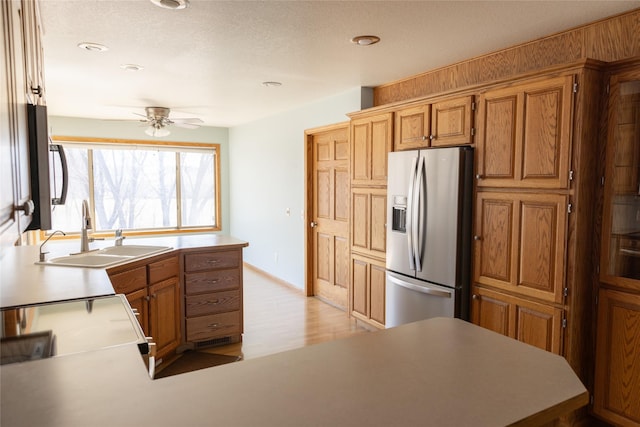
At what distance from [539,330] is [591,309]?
31 cm

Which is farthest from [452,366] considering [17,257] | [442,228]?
[17,257]

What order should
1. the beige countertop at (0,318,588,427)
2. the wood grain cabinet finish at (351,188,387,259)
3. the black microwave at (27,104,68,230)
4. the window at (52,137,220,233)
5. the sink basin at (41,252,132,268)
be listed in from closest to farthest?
1. the beige countertop at (0,318,588,427)
2. the black microwave at (27,104,68,230)
3. the sink basin at (41,252,132,268)
4. the wood grain cabinet finish at (351,188,387,259)
5. the window at (52,137,220,233)

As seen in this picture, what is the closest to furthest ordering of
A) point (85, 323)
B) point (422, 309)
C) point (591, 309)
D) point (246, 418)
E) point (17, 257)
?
point (246, 418) → point (85, 323) → point (591, 309) → point (17, 257) → point (422, 309)

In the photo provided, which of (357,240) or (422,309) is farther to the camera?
(357,240)

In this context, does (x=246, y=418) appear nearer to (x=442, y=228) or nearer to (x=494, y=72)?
(x=442, y=228)

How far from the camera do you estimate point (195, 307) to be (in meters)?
3.54

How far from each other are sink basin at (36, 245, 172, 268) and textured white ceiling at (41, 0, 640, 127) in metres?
1.46

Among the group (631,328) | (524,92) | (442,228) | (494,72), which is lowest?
(631,328)

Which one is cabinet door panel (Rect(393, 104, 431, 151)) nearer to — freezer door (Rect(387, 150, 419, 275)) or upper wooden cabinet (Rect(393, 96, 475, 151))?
upper wooden cabinet (Rect(393, 96, 475, 151))

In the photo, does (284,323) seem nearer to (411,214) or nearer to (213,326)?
(213,326)

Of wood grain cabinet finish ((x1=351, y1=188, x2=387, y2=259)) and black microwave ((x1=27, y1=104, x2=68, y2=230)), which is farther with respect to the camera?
wood grain cabinet finish ((x1=351, y1=188, x2=387, y2=259))

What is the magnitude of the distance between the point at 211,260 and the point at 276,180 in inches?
107

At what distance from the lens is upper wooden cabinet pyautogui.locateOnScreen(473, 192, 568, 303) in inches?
→ 97.2

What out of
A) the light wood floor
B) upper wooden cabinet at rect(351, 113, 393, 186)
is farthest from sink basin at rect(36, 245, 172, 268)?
upper wooden cabinet at rect(351, 113, 393, 186)
